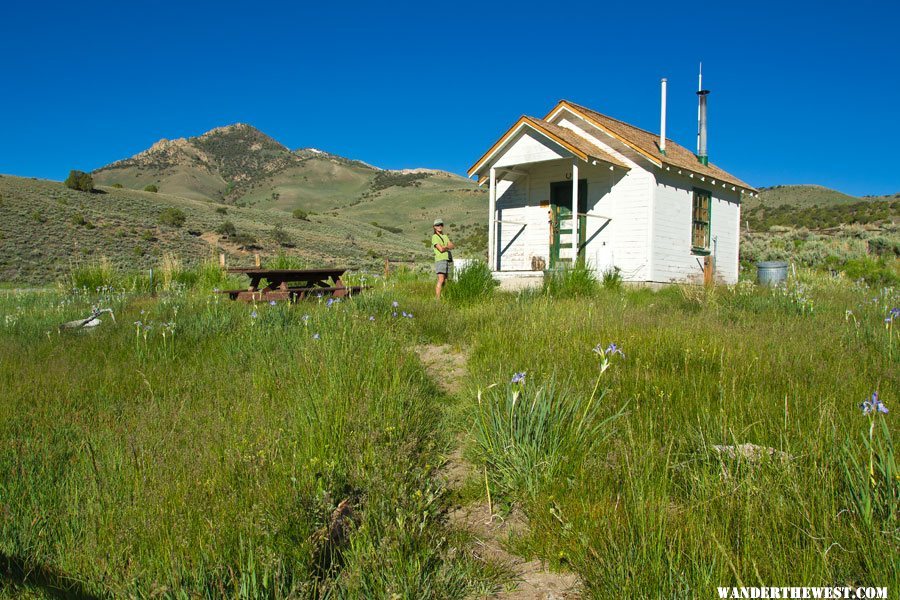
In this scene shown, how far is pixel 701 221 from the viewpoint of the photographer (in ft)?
50.9

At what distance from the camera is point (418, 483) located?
308 cm

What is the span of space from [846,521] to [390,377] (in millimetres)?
3094

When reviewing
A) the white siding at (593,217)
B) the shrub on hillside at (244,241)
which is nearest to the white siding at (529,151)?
the white siding at (593,217)

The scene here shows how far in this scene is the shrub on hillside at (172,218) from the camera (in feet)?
119

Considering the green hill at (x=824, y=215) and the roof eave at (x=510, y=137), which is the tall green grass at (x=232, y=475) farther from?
the green hill at (x=824, y=215)

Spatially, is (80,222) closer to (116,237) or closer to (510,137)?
(116,237)

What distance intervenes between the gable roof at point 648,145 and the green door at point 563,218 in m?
1.58

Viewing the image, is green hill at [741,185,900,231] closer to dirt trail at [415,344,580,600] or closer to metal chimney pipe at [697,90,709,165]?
metal chimney pipe at [697,90,709,165]

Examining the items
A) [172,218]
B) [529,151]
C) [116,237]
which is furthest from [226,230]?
[529,151]

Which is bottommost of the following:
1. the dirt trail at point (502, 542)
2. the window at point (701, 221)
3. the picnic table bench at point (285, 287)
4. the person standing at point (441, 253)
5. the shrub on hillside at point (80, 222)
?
the dirt trail at point (502, 542)

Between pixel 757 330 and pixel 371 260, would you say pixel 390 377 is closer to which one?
pixel 757 330

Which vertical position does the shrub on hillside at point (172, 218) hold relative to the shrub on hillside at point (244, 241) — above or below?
above

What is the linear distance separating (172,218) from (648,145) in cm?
3266

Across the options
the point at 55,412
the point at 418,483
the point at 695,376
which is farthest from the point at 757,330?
the point at 55,412
